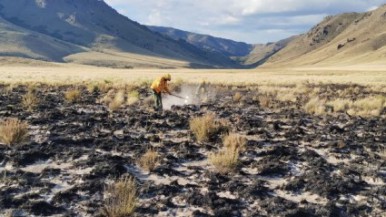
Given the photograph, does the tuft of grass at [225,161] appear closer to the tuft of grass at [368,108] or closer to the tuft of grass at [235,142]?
the tuft of grass at [235,142]

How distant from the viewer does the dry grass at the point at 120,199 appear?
23.1 ft

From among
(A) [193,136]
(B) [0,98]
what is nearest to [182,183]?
(A) [193,136]

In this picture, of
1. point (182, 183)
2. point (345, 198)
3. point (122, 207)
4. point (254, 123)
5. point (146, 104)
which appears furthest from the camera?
point (146, 104)

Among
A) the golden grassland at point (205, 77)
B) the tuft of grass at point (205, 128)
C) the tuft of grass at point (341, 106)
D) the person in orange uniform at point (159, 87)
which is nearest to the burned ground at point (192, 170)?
the tuft of grass at point (205, 128)

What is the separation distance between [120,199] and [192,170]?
2836 mm

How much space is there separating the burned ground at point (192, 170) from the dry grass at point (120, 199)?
0.19m

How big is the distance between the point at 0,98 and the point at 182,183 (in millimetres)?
17174

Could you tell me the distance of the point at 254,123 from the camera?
53.8 ft

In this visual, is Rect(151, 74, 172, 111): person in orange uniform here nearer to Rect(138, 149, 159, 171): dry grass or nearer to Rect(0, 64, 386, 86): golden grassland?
Rect(138, 149, 159, 171): dry grass

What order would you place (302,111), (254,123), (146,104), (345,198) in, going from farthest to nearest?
1. (146,104)
2. (302,111)
3. (254,123)
4. (345,198)

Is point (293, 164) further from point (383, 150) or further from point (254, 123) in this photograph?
point (254, 123)

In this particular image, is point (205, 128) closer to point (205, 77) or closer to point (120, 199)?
point (120, 199)

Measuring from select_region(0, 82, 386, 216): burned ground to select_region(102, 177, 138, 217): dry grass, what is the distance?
0.19 metres

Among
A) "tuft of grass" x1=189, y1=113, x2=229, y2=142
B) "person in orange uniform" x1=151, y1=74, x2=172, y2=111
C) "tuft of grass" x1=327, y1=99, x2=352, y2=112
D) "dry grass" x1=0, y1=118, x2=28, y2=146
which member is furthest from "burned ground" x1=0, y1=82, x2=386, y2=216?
"tuft of grass" x1=327, y1=99, x2=352, y2=112
